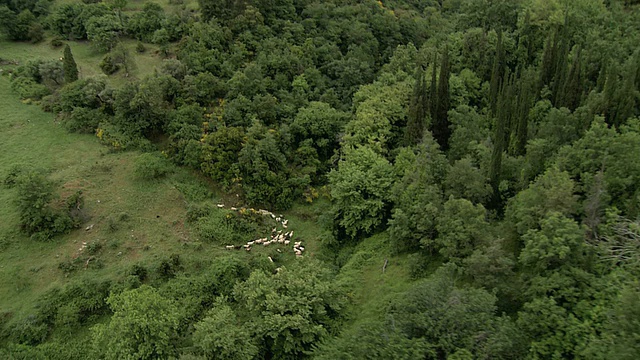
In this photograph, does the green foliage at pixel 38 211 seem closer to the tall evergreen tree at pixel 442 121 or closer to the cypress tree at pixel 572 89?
the tall evergreen tree at pixel 442 121

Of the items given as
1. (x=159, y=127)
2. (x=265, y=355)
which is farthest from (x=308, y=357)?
(x=159, y=127)

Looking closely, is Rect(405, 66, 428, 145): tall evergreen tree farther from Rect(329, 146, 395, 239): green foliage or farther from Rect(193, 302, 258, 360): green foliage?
Rect(193, 302, 258, 360): green foliage

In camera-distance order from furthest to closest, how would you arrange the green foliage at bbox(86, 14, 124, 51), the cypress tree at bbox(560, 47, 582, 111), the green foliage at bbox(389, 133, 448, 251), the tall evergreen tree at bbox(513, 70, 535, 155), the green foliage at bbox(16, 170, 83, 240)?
the green foliage at bbox(86, 14, 124, 51), the cypress tree at bbox(560, 47, 582, 111), the tall evergreen tree at bbox(513, 70, 535, 155), the green foliage at bbox(16, 170, 83, 240), the green foliage at bbox(389, 133, 448, 251)

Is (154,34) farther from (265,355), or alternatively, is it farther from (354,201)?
(265,355)

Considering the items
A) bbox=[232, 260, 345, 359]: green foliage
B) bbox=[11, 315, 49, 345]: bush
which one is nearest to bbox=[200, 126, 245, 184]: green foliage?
bbox=[232, 260, 345, 359]: green foliage

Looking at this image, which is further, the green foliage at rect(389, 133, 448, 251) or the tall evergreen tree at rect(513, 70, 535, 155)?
the tall evergreen tree at rect(513, 70, 535, 155)

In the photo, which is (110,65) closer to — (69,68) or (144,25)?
(69,68)
